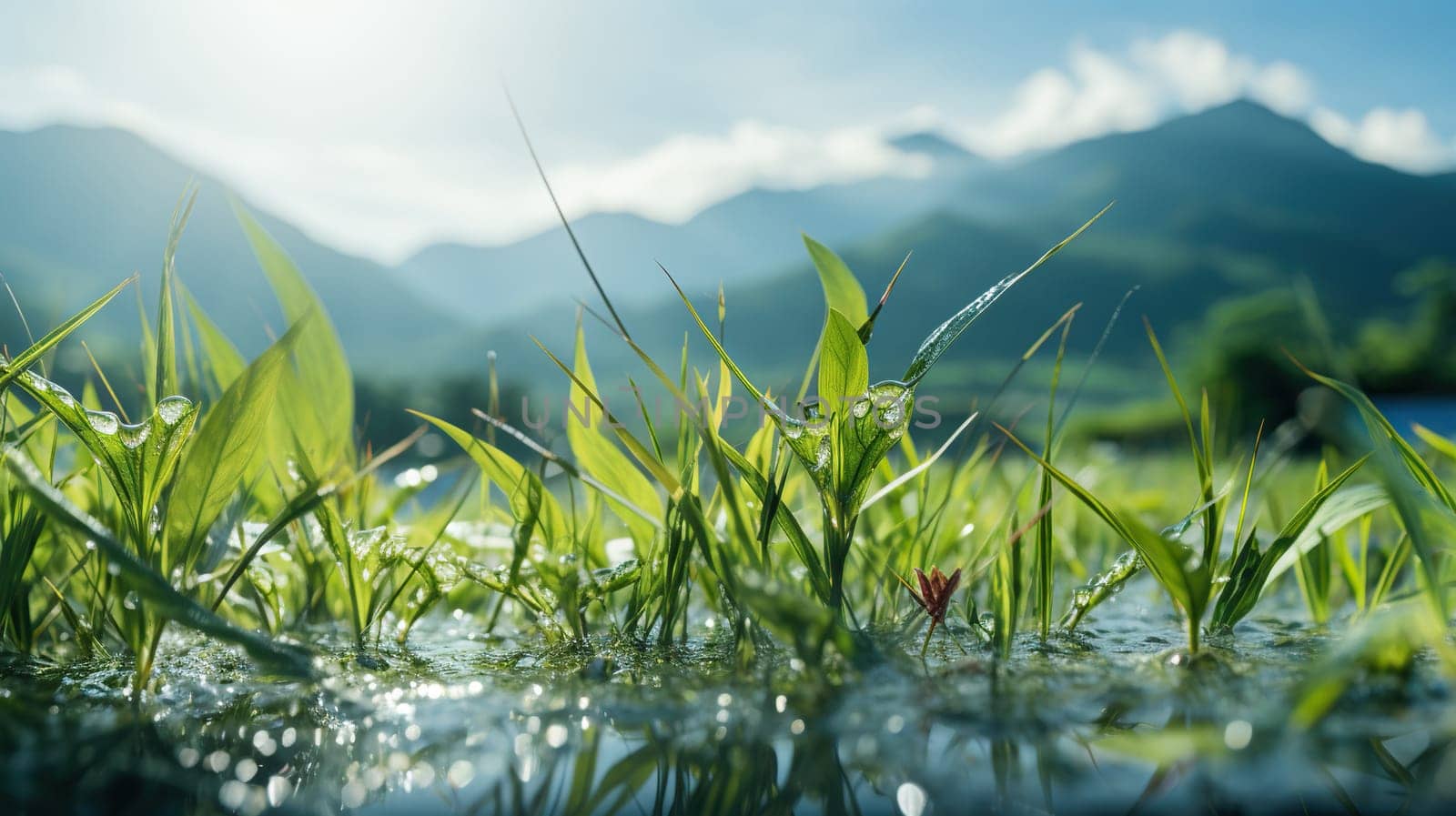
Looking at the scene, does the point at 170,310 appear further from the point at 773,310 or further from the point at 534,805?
the point at 773,310

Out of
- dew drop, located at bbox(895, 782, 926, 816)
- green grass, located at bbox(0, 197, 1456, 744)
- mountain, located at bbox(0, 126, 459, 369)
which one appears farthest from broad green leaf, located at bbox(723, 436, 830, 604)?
mountain, located at bbox(0, 126, 459, 369)

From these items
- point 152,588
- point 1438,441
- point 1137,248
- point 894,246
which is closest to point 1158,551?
point 1438,441

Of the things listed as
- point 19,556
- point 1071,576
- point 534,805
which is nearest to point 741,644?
point 534,805

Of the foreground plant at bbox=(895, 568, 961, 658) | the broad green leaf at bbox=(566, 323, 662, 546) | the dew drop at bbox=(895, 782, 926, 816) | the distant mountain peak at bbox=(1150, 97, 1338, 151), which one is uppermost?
the distant mountain peak at bbox=(1150, 97, 1338, 151)

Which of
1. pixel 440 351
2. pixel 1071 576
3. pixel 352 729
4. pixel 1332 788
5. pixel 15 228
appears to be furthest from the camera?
pixel 440 351

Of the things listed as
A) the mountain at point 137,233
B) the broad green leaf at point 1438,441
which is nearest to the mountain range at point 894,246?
the mountain at point 137,233

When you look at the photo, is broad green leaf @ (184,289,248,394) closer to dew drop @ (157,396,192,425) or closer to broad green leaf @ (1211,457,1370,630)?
dew drop @ (157,396,192,425)

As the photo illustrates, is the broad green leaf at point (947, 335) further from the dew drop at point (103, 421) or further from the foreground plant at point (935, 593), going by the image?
the dew drop at point (103, 421)
